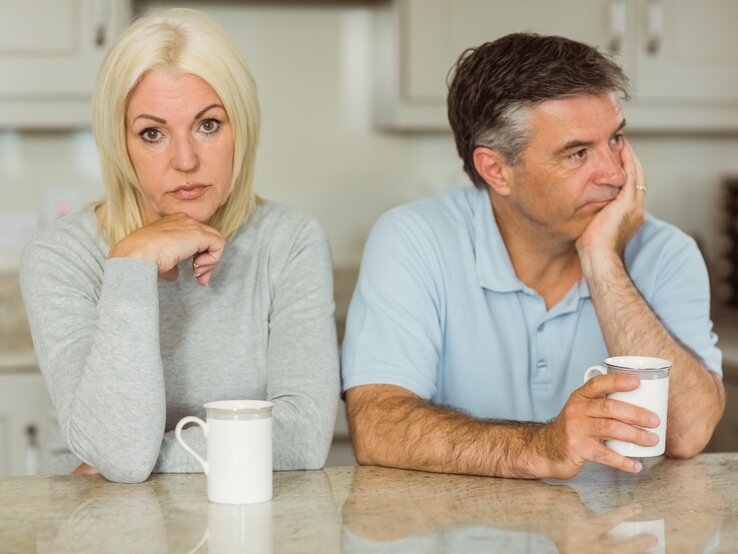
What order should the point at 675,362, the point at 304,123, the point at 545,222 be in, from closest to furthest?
the point at 675,362 < the point at 545,222 < the point at 304,123

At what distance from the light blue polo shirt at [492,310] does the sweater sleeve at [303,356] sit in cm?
9

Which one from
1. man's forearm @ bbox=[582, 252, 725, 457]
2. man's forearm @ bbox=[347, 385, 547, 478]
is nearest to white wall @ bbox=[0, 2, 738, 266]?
man's forearm @ bbox=[582, 252, 725, 457]

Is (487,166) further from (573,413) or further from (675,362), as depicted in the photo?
(573,413)

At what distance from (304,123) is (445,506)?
6.90 feet

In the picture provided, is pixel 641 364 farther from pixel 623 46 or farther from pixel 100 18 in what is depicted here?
pixel 100 18

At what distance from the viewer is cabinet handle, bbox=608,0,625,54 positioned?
2.90m

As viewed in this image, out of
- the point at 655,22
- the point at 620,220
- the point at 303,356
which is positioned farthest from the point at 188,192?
the point at 655,22

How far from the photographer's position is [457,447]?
1.41 m

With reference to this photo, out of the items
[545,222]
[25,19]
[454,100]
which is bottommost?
[545,222]

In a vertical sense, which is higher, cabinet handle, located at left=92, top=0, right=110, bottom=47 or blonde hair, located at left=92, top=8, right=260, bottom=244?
cabinet handle, located at left=92, top=0, right=110, bottom=47

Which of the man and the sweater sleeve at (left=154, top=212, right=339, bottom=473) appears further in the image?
the man

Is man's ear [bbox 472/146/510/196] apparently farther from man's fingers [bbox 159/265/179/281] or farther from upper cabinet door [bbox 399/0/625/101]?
upper cabinet door [bbox 399/0/625/101]

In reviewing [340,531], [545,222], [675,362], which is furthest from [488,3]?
[340,531]

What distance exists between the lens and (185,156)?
5.06 ft
